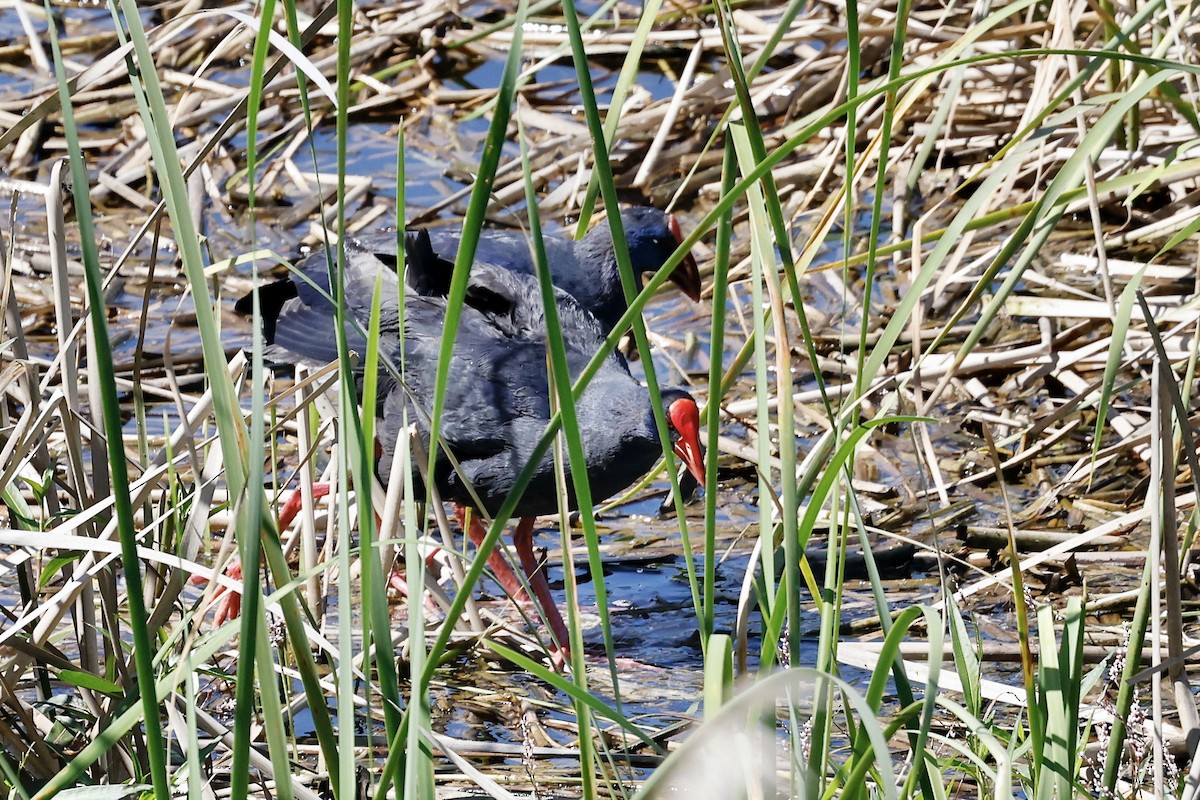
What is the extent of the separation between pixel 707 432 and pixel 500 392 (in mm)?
1172

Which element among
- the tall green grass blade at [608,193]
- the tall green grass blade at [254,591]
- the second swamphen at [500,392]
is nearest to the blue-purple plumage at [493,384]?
the second swamphen at [500,392]

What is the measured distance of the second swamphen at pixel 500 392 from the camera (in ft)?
10.8

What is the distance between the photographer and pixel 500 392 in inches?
132

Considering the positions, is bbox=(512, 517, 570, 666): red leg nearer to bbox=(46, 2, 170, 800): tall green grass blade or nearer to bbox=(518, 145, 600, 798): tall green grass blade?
bbox=(518, 145, 600, 798): tall green grass blade

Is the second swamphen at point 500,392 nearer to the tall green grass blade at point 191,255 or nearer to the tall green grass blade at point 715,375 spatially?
the tall green grass blade at point 715,375

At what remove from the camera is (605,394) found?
3412mm

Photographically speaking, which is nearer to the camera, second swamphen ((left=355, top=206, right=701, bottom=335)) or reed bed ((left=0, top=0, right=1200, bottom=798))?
reed bed ((left=0, top=0, right=1200, bottom=798))

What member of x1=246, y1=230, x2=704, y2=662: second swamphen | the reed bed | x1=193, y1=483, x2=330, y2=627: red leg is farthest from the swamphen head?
x1=193, y1=483, x2=330, y2=627: red leg

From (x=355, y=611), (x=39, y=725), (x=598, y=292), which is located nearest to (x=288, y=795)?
(x=39, y=725)

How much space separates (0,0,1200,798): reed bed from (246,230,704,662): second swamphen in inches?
5.2

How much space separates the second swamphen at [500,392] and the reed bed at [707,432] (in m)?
0.13

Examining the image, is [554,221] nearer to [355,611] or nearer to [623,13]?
[623,13]

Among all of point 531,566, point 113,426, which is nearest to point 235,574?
point 531,566

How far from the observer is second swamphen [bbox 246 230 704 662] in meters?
3.30
